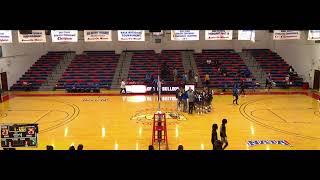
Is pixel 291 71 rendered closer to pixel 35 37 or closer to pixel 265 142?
pixel 265 142

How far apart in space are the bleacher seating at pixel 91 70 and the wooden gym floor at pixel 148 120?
288cm

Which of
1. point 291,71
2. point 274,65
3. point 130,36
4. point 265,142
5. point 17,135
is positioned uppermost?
point 130,36

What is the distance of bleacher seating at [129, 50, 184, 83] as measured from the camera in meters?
27.8

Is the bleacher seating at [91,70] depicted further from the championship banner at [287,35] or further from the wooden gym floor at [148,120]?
the championship banner at [287,35]

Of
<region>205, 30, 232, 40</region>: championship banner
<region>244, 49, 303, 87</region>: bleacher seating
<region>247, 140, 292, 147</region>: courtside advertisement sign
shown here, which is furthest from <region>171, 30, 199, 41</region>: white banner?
<region>244, 49, 303, 87</region>: bleacher seating

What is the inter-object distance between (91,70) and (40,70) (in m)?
4.29

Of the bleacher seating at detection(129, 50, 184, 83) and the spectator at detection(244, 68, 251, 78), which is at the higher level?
the bleacher seating at detection(129, 50, 184, 83)

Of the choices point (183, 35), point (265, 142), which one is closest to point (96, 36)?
point (183, 35)

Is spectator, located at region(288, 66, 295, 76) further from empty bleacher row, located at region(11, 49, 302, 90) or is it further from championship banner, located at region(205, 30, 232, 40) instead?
championship banner, located at region(205, 30, 232, 40)

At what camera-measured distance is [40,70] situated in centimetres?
2873

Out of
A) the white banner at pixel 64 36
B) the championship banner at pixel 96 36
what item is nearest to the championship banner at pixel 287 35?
the championship banner at pixel 96 36

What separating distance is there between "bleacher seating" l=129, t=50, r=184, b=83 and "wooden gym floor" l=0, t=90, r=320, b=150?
447 cm
